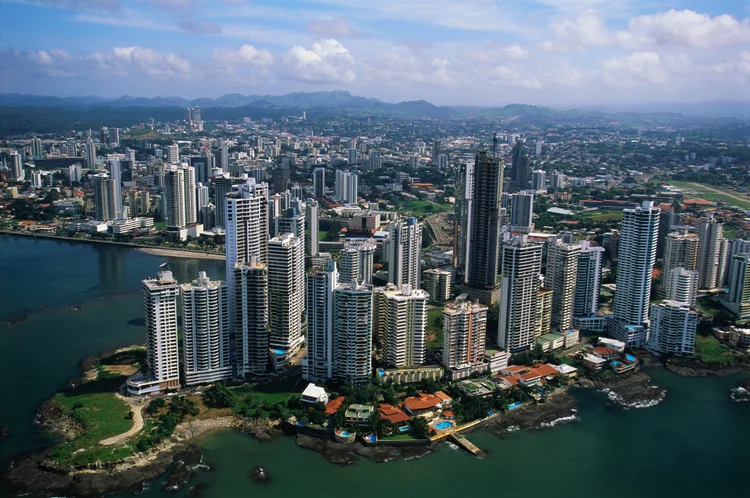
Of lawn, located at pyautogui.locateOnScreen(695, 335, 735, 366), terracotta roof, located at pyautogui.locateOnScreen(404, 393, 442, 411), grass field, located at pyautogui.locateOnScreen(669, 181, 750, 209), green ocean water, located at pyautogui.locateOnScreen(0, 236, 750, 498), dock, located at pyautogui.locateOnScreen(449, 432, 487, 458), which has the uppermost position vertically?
grass field, located at pyautogui.locateOnScreen(669, 181, 750, 209)

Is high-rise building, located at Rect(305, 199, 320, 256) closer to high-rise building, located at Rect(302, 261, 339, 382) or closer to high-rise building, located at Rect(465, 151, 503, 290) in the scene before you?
high-rise building, located at Rect(465, 151, 503, 290)

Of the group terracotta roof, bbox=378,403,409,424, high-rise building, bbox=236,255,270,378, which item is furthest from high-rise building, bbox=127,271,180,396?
terracotta roof, bbox=378,403,409,424

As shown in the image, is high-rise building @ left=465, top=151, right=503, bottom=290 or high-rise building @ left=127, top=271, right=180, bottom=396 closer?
high-rise building @ left=127, top=271, right=180, bottom=396

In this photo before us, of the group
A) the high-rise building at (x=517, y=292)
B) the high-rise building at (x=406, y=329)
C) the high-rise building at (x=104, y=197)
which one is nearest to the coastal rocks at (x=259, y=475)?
the high-rise building at (x=406, y=329)

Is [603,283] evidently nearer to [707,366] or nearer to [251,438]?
[707,366]

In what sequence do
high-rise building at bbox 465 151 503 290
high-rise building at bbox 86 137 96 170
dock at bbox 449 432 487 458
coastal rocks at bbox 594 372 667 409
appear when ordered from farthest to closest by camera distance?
1. high-rise building at bbox 86 137 96 170
2. high-rise building at bbox 465 151 503 290
3. coastal rocks at bbox 594 372 667 409
4. dock at bbox 449 432 487 458

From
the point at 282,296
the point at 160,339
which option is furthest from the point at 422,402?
the point at 160,339

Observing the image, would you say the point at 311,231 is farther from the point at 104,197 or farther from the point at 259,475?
the point at 259,475

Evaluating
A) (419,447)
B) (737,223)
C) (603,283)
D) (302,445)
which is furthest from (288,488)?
(737,223)
